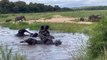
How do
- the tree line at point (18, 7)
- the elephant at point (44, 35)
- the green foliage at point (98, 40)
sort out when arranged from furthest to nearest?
the tree line at point (18, 7) → the elephant at point (44, 35) → the green foliage at point (98, 40)

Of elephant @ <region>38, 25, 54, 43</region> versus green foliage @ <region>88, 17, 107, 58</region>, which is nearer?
green foliage @ <region>88, 17, 107, 58</region>

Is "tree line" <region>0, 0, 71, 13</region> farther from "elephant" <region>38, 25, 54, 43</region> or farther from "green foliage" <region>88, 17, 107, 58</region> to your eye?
"green foliage" <region>88, 17, 107, 58</region>

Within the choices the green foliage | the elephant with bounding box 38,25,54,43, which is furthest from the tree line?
the green foliage

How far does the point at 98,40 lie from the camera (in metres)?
15.9

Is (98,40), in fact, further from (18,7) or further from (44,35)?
(18,7)

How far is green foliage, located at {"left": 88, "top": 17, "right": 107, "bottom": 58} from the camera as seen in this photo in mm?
15643

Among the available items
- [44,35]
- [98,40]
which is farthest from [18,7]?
[98,40]

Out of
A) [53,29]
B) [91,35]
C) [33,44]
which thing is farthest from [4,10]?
[91,35]

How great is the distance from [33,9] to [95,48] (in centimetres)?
9304

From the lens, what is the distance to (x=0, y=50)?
496 inches

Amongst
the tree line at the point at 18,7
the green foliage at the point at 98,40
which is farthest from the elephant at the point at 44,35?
the tree line at the point at 18,7

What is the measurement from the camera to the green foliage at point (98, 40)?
1564cm

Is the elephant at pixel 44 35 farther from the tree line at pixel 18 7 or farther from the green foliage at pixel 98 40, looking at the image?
the tree line at pixel 18 7

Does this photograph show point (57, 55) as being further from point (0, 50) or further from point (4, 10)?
point (4, 10)
